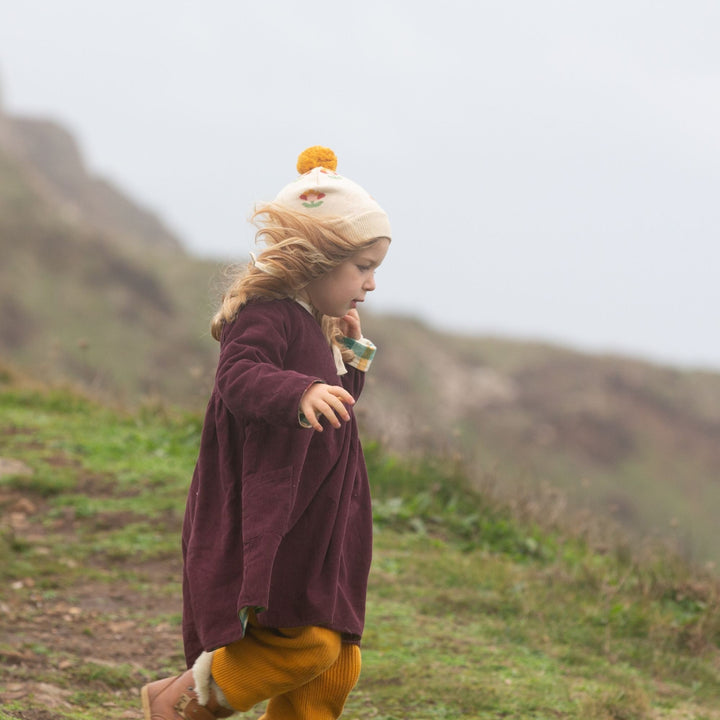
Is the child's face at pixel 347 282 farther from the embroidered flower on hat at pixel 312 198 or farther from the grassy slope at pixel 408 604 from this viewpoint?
the grassy slope at pixel 408 604

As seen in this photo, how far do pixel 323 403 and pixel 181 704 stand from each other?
42.8 inches

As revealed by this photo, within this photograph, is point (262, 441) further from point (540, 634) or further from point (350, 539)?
point (540, 634)

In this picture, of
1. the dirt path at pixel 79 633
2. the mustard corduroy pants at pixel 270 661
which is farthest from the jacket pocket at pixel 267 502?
the dirt path at pixel 79 633

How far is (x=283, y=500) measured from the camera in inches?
108

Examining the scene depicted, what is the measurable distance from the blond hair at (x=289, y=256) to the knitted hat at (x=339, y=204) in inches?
0.8

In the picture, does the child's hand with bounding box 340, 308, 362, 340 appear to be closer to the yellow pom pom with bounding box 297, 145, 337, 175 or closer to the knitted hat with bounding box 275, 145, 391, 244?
the knitted hat with bounding box 275, 145, 391, 244

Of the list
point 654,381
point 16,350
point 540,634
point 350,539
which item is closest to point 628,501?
point 654,381

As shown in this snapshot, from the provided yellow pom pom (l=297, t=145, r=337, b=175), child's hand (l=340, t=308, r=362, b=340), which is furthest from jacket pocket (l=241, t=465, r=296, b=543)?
yellow pom pom (l=297, t=145, r=337, b=175)

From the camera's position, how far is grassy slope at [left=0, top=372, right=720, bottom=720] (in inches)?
166

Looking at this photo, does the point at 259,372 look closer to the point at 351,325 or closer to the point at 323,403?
the point at 323,403

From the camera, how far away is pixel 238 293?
9.65 ft

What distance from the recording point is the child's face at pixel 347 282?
298cm

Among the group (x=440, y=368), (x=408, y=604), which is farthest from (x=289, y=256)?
(x=440, y=368)

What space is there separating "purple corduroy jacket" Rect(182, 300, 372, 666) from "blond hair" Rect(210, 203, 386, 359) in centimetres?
5
